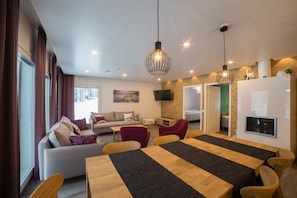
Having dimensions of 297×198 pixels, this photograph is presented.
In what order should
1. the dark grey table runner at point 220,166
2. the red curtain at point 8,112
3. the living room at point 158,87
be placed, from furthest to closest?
the living room at point 158,87 → the red curtain at point 8,112 → the dark grey table runner at point 220,166

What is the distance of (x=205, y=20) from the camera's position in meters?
1.92

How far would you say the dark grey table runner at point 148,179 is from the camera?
0.88m

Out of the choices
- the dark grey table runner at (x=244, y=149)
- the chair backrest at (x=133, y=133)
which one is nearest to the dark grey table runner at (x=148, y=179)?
the dark grey table runner at (x=244, y=149)

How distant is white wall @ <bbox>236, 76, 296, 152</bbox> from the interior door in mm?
1773

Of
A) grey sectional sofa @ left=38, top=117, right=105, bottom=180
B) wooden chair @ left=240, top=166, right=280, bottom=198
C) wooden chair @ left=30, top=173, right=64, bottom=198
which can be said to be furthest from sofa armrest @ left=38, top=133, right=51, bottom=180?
wooden chair @ left=240, top=166, right=280, bottom=198

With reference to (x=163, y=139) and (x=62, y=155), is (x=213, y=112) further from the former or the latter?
(x=62, y=155)

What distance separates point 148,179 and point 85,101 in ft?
20.3

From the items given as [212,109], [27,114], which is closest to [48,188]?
[27,114]

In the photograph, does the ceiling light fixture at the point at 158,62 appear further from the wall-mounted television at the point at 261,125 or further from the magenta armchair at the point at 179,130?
the wall-mounted television at the point at 261,125

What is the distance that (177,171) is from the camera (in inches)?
45.6

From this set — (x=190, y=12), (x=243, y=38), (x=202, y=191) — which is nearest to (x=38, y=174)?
(x=202, y=191)

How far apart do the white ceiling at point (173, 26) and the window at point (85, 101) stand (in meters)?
3.16

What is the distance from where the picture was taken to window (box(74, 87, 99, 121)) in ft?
20.4

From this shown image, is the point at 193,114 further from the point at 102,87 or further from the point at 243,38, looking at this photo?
the point at 243,38
